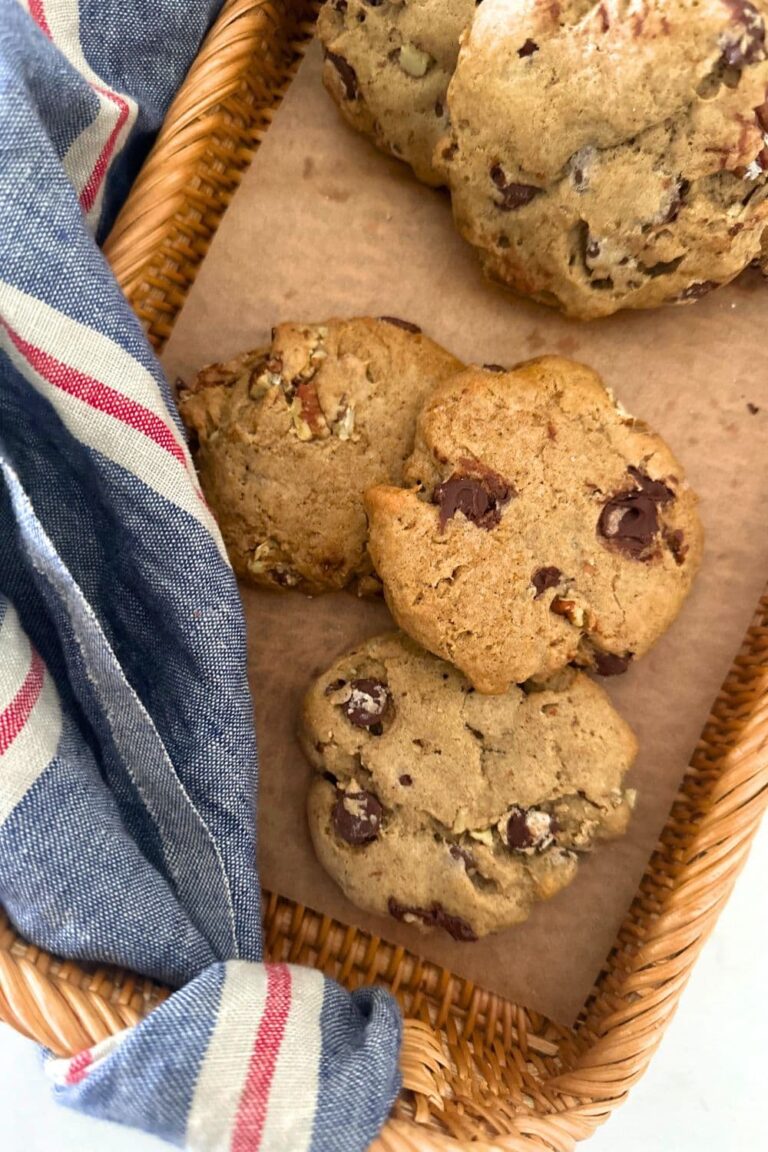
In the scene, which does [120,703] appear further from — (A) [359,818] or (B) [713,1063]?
(B) [713,1063]

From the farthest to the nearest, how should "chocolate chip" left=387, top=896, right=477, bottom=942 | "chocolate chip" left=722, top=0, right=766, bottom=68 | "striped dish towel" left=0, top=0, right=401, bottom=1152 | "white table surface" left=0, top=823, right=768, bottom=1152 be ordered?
"white table surface" left=0, top=823, right=768, bottom=1152
"chocolate chip" left=387, top=896, right=477, bottom=942
"chocolate chip" left=722, top=0, right=766, bottom=68
"striped dish towel" left=0, top=0, right=401, bottom=1152

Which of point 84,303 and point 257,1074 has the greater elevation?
point 84,303

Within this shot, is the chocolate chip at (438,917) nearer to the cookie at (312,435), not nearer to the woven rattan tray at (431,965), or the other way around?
the woven rattan tray at (431,965)

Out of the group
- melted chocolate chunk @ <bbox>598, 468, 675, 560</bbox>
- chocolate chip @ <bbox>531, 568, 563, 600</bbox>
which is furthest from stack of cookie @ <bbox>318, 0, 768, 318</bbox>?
chocolate chip @ <bbox>531, 568, 563, 600</bbox>

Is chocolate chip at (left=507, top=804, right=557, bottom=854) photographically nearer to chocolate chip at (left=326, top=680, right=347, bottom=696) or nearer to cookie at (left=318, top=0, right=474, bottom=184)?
chocolate chip at (left=326, top=680, right=347, bottom=696)

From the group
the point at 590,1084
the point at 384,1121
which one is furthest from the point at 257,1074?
the point at 590,1084

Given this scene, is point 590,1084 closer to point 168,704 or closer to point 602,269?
point 168,704

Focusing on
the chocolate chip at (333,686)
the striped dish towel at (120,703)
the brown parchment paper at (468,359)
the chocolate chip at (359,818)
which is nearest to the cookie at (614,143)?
the brown parchment paper at (468,359)
